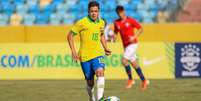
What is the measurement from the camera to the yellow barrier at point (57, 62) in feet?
67.1

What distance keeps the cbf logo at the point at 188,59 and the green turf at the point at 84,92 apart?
2696 millimetres

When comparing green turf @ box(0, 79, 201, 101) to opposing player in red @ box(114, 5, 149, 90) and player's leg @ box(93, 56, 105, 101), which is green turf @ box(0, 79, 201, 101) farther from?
player's leg @ box(93, 56, 105, 101)

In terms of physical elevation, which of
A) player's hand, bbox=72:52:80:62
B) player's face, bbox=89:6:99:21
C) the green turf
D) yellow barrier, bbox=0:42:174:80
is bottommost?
yellow barrier, bbox=0:42:174:80

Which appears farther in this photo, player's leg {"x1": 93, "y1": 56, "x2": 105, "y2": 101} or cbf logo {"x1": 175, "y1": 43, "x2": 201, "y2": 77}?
cbf logo {"x1": 175, "y1": 43, "x2": 201, "y2": 77}

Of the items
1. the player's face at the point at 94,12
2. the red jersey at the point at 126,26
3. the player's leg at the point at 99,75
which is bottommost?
the red jersey at the point at 126,26

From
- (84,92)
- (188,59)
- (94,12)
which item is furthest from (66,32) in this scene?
(94,12)

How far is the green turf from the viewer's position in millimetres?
13117

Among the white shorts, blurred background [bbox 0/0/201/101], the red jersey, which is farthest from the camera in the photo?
the red jersey

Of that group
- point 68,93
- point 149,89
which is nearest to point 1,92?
point 68,93

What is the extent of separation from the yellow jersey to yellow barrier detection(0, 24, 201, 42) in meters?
12.3

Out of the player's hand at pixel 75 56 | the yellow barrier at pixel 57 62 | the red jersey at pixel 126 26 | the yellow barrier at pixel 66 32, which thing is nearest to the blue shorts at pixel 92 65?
the player's hand at pixel 75 56

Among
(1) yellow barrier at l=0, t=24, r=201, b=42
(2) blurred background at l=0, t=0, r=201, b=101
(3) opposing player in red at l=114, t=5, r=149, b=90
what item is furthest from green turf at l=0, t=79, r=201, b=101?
(1) yellow barrier at l=0, t=24, r=201, b=42

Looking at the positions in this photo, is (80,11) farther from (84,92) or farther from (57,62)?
(84,92)

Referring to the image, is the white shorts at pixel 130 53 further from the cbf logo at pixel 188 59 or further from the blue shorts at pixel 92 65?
the blue shorts at pixel 92 65
